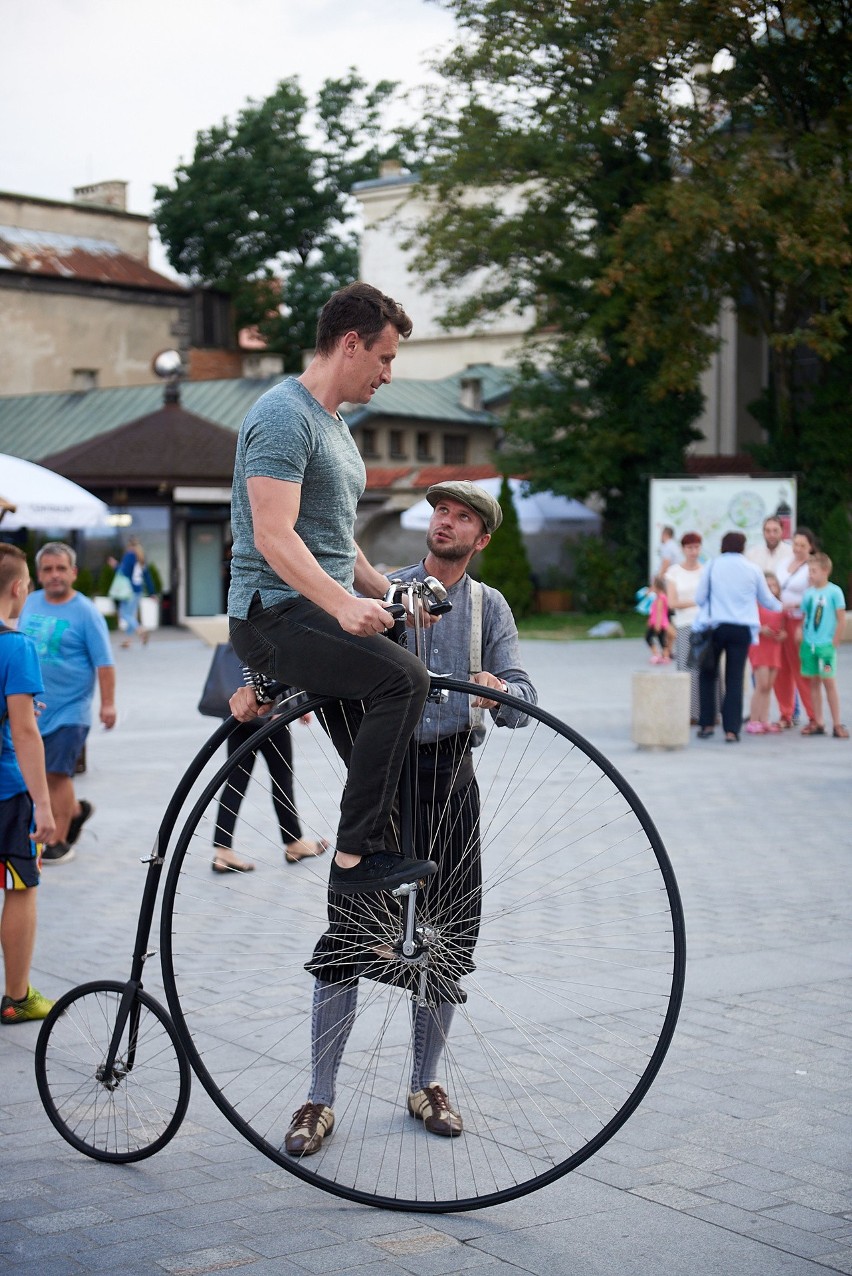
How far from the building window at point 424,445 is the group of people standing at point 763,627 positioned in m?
34.8

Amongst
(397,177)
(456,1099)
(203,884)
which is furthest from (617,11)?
(456,1099)

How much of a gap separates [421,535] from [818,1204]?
4627cm

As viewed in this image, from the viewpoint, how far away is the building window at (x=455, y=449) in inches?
2099

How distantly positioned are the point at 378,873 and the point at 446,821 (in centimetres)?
46

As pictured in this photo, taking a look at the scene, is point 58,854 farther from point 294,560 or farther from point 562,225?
point 562,225

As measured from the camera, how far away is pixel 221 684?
32.7 feet

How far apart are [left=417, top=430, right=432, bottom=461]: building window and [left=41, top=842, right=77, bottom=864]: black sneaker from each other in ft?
140

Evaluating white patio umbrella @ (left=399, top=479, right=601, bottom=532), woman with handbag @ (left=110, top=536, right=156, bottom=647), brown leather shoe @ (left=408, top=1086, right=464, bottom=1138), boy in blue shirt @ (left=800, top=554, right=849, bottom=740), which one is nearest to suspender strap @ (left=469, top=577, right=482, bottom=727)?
brown leather shoe @ (left=408, top=1086, right=464, bottom=1138)

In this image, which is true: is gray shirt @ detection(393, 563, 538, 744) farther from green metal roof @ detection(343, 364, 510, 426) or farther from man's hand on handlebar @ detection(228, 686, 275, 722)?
green metal roof @ detection(343, 364, 510, 426)

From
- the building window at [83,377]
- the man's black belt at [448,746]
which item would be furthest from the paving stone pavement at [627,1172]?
the building window at [83,377]

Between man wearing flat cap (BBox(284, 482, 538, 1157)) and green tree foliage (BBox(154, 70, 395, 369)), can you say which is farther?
green tree foliage (BBox(154, 70, 395, 369))

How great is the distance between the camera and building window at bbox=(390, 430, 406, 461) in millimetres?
51375

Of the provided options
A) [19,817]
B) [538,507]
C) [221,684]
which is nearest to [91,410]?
[538,507]

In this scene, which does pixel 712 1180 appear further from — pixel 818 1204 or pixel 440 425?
pixel 440 425
